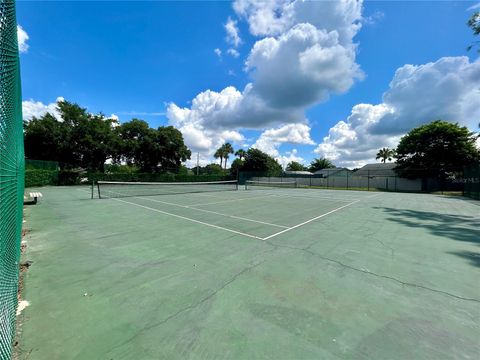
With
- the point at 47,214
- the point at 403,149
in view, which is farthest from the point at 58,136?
the point at 403,149

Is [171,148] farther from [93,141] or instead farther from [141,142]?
[93,141]

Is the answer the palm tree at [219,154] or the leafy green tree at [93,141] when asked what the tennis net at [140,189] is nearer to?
the leafy green tree at [93,141]

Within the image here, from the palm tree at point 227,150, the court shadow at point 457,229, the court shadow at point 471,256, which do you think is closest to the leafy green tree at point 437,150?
the court shadow at point 457,229

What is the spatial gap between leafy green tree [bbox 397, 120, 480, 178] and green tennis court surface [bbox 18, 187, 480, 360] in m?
32.2

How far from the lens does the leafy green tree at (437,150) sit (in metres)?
30.1

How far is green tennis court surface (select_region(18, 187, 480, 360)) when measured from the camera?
2047 mm

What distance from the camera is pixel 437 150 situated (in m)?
31.9

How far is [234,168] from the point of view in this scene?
2352 inches

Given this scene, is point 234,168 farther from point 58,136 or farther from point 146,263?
point 146,263

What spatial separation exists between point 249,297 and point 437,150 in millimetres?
41151

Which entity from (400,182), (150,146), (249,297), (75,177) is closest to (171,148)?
(150,146)

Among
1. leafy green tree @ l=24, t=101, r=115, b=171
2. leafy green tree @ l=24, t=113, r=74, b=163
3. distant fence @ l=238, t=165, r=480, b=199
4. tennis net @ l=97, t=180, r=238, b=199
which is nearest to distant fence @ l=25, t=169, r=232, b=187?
tennis net @ l=97, t=180, r=238, b=199

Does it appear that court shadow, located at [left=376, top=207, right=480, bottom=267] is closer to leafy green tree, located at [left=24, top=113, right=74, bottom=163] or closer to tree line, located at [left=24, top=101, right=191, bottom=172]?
tree line, located at [left=24, top=101, right=191, bottom=172]

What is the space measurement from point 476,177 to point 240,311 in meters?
25.1
